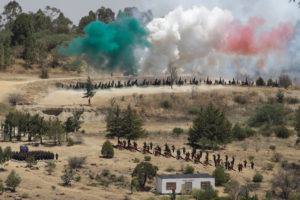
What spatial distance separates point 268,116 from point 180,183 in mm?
39821

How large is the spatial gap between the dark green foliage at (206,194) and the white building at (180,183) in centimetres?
106

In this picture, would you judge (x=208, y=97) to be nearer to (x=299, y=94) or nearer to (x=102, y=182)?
(x=299, y=94)

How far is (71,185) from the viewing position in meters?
50.0

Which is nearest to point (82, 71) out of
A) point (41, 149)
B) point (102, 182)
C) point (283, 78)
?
point (283, 78)

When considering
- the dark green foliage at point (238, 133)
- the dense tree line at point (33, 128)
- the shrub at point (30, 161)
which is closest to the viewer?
the shrub at point (30, 161)

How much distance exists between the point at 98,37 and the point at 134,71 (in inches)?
277

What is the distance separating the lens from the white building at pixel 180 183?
48312 millimetres

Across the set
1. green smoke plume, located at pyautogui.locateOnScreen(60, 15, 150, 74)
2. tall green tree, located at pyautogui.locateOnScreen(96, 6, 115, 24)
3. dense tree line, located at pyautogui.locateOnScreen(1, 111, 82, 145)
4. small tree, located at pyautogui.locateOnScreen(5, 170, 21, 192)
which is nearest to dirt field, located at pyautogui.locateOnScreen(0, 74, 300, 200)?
small tree, located at pyautogui.locateOnScreen(5, 170, 21, 192)

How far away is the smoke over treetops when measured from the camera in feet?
258

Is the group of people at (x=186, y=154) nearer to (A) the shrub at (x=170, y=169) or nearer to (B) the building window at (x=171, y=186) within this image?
(A) the shrub at (x=170, y=169)

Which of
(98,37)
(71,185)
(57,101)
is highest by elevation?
(98,37)

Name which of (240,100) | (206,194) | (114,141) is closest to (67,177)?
(206,194)

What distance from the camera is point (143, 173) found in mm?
50781

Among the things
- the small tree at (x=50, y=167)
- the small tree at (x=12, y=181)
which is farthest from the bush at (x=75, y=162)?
the small tree at (x=12, y=181)
